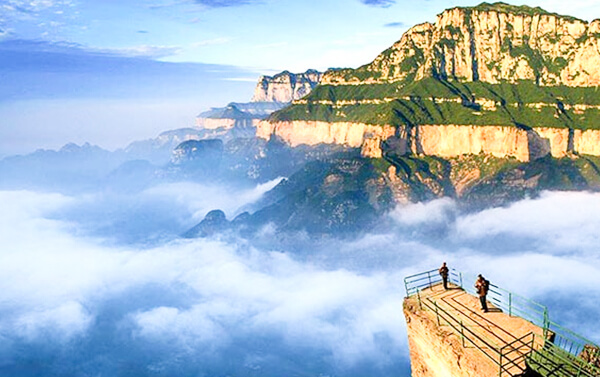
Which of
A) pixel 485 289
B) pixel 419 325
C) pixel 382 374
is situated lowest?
pixel 382 374

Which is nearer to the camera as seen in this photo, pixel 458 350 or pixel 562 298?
pixel 458 350

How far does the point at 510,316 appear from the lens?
36750mm

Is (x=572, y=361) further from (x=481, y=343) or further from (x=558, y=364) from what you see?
(x=481, y=343)

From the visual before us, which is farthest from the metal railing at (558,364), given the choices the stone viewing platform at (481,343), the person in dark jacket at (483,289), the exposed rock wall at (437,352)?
the person in dark jacket at (483,289)

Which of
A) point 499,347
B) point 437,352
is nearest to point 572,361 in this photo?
point 499,347

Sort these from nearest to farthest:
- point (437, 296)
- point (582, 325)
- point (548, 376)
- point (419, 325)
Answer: point (548, 376)
point (419, 325)
point (437, 296)
point (582, 325)

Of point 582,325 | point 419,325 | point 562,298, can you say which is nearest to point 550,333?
point 419,325

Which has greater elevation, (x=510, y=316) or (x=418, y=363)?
(x=510, y=316)

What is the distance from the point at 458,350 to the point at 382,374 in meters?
183

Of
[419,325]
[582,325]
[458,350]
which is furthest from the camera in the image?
[582,325]

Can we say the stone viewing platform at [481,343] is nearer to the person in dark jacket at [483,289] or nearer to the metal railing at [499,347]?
the metal railing at [499,347]

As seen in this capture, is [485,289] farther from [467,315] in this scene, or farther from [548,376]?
[548,376]

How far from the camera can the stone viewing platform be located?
29.2m

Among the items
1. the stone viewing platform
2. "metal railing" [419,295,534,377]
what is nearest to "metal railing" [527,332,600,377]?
the stone viewing platform
